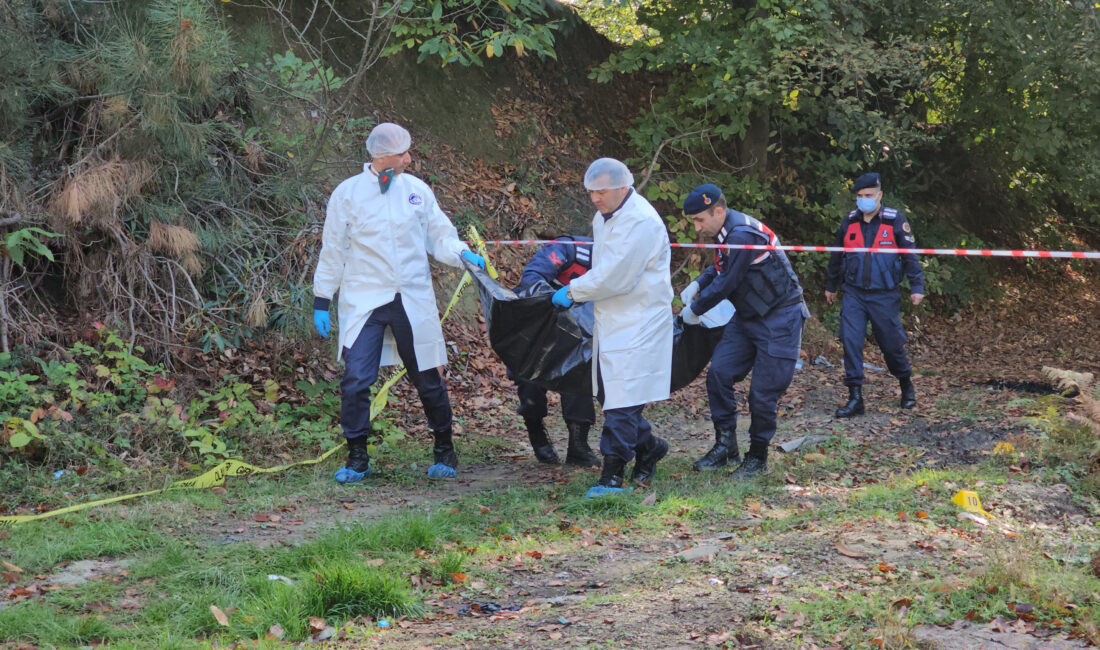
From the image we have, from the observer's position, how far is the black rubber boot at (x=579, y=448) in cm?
689

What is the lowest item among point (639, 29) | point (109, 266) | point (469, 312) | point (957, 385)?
point (957, 385)

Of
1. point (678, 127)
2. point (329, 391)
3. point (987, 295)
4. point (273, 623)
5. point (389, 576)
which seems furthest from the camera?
point (987, 295)

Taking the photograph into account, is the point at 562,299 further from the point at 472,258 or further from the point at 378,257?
the point at 378,257

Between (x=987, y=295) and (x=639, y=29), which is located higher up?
(x=639, y=29)

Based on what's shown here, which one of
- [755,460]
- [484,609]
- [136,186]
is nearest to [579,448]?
[755,460]

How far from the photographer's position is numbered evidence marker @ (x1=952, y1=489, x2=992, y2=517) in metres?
5.18

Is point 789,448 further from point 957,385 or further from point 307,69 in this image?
point 307,69

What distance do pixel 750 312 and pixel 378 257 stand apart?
8.08ft

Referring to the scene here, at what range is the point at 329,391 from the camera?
7.83 metres

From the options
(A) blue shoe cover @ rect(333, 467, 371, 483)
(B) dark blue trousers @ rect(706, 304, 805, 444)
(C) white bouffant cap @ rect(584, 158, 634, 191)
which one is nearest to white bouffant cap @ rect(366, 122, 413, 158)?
(C) white bouffant cap @ rect(584, 158, 634, 191)

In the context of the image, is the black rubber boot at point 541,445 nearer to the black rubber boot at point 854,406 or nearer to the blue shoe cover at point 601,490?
the blue shoe cover at point 601,490

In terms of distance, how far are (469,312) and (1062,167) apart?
7932mm

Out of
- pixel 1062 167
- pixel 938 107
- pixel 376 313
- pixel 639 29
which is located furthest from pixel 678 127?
pixel 376 313

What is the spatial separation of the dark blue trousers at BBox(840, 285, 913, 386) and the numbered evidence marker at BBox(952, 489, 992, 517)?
3544 millimetres
